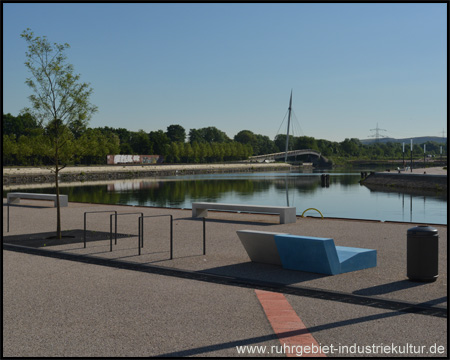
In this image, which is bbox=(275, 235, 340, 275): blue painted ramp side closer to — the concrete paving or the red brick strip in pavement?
the concrete paving

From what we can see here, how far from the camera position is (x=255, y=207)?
20594mm

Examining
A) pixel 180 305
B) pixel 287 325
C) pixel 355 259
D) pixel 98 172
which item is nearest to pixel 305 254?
pixel 355 259

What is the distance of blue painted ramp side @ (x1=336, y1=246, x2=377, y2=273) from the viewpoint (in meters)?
10.6

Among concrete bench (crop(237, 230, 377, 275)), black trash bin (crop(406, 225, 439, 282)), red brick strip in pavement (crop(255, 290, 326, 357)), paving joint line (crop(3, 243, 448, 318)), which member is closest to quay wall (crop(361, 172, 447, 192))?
concrete bench (crop(237, 230, 377, 275))

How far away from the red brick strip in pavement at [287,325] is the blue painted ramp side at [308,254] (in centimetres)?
178

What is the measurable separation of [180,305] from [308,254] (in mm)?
3303

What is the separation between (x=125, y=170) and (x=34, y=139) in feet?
343

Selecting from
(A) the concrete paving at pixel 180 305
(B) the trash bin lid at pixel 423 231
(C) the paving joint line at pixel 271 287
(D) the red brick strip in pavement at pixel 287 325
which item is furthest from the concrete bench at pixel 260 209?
(D) the red brick strip in pavement at pixel 287 325

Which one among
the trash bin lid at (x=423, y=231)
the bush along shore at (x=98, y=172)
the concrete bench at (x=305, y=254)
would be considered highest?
the trash bin lid at (x=423, y=231)

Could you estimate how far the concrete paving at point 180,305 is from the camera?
643 cm

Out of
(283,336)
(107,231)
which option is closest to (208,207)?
(107,231)

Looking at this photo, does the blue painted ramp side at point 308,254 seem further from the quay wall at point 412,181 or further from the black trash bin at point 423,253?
the quay wall at point 412,181

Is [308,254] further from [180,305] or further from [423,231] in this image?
[180,305]

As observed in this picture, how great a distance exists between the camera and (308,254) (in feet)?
34.3
